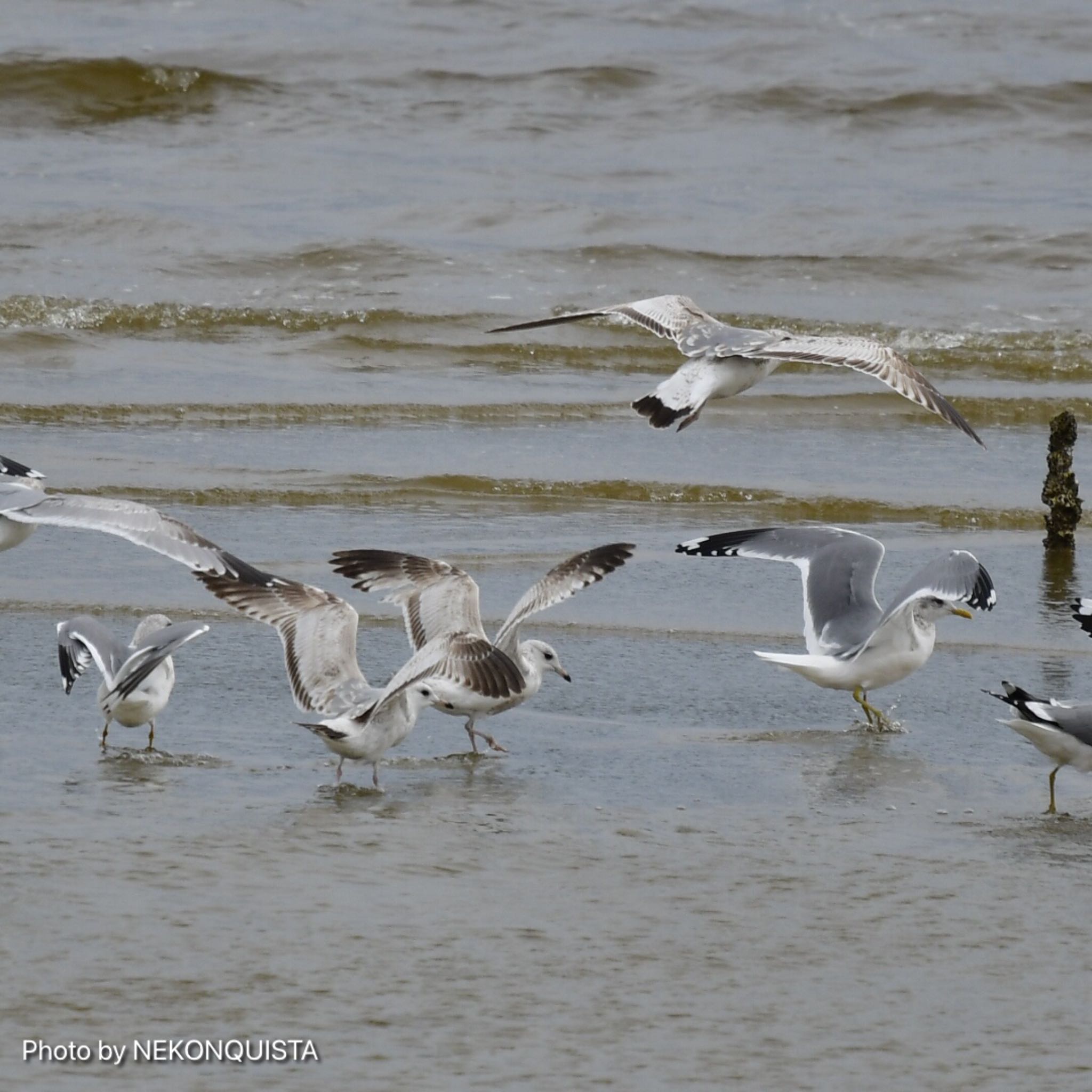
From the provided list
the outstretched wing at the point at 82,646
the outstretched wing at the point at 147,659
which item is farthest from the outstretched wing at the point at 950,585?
the outstretched wing at the point at 82,646

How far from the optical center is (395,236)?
55.3 feet

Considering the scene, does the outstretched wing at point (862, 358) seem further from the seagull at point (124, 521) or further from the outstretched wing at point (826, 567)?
the seagull at point (124, 521)

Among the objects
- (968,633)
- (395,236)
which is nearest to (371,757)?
(968,633)

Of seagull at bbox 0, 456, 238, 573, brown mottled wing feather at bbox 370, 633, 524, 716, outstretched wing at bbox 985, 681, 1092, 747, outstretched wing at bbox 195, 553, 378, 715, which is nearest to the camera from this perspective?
outstretched wing at bbox 985, 681, 1092, 747

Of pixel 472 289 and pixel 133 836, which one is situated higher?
pixel 472 289

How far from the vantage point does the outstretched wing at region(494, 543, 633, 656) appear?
21.2ft

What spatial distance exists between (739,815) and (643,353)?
9.12 meters

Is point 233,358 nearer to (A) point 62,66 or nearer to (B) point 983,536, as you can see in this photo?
(B) point 983,536

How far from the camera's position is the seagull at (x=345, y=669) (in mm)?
5492

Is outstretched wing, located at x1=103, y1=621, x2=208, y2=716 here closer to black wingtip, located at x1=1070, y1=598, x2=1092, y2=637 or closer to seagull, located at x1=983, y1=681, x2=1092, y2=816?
seagull, located at x1=983, y1=681, x2=1092, y2=816

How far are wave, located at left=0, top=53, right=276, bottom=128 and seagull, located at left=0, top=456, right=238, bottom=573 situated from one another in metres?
13.6

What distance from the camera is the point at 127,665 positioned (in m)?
5.62

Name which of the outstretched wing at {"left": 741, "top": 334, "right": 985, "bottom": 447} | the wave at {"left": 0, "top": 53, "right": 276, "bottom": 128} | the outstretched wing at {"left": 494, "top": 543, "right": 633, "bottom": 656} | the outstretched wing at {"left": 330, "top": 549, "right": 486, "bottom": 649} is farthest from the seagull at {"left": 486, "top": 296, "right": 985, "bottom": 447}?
the wave at {"left": 0, "top": 53, "right": 276, "bottom": 128}

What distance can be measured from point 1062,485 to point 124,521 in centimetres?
419
